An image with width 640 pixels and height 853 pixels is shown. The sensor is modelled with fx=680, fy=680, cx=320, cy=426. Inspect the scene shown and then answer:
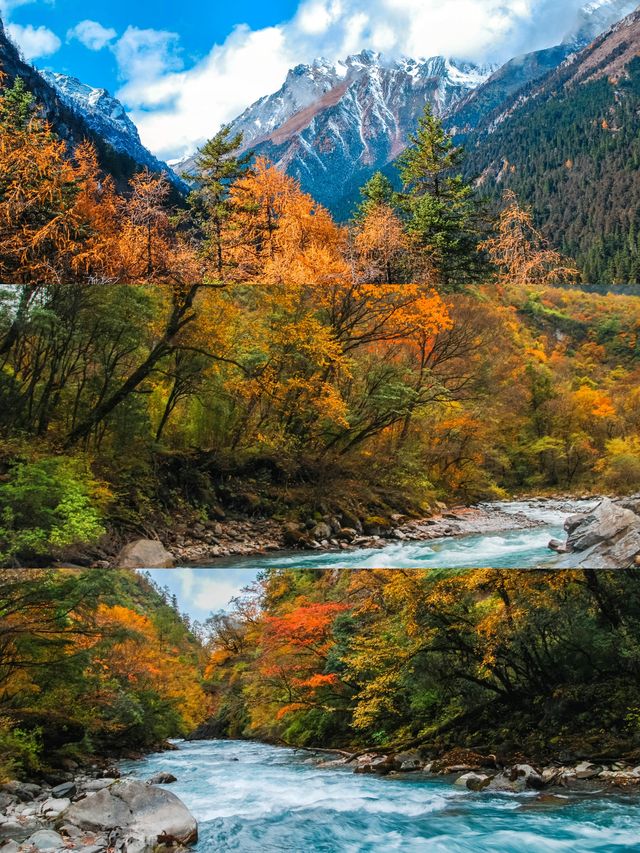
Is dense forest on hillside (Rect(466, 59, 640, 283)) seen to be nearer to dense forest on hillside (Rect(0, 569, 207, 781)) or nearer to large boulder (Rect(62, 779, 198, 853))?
dense forest on hillside (Rect(0, 569, 207, 781))

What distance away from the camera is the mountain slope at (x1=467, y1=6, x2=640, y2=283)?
116 meters

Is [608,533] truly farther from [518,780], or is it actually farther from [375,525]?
[518,780]

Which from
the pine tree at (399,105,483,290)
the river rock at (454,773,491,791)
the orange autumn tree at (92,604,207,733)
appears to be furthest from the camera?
the orange autumn tree at (92,604,207,733)

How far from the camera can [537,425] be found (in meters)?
3.91

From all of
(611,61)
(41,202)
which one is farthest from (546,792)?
(611,61)

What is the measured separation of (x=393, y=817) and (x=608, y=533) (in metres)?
8.38

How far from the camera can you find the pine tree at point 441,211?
706cm

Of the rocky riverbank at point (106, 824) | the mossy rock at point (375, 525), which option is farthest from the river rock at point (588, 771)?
the mossy rock at point (375, 525)

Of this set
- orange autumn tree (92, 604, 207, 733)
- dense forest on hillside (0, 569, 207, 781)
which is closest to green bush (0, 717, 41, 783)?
dense forest on hillside (0, 569, 207, 781)

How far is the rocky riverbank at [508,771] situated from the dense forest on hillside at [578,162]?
298 feet

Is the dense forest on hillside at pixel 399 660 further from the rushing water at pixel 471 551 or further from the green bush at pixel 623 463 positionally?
the green bush at pixel 623 463

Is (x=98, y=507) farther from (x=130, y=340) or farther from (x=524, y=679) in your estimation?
(x=524, y=679)

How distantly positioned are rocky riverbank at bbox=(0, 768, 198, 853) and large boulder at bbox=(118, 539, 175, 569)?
6.26 metres

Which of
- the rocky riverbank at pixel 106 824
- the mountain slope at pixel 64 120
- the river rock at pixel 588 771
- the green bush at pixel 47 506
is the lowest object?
the river rock at pixel 588 771
